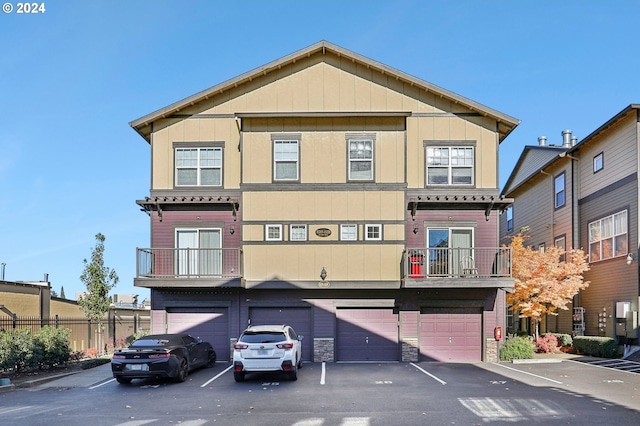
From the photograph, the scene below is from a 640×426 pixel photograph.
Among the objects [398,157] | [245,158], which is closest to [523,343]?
[398,157]

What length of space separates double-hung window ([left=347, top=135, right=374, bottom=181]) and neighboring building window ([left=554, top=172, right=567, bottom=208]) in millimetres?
11624

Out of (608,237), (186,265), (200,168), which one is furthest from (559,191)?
(186,265)

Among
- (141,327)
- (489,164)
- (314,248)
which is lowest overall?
(141,327)

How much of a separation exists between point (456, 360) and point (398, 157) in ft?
24.7

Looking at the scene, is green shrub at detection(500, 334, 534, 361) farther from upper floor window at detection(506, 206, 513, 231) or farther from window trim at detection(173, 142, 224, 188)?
upper floor window at detection(506, 206, 513, 231)

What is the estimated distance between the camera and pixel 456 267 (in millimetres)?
19906

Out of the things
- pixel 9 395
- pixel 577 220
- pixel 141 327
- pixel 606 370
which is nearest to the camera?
pixel 9 395

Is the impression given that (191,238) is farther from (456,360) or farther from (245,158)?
(456,360)

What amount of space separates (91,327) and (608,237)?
70.6ft

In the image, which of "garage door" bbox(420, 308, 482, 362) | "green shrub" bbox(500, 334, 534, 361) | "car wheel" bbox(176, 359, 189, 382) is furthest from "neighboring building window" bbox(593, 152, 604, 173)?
"car wheel" bbox(176, 359, 189, 382)

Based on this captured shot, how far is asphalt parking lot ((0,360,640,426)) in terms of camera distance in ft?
35.1

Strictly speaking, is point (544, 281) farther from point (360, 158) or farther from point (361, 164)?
point (360, 158)

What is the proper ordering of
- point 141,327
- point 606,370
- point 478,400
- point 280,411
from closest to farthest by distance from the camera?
point 280,411, point 478,400, point 606,370, point 141,327

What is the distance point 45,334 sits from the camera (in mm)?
17766
